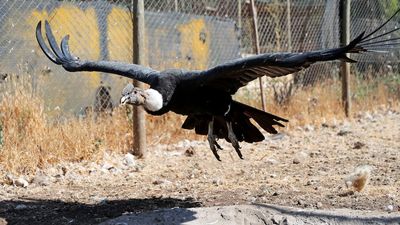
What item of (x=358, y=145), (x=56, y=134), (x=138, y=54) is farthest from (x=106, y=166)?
(x=358, y=145)

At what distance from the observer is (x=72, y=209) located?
15.3ft

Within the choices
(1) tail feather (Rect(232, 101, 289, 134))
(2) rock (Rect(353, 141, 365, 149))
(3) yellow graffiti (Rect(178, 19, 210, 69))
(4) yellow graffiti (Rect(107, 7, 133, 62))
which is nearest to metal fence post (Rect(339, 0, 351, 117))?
(3) yellow graffiti (Rect(178, 19, 210, 69))

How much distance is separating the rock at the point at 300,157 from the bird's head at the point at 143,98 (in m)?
2.33

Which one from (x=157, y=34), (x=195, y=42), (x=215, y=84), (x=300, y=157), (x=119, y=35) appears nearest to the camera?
(x=215, y=84)

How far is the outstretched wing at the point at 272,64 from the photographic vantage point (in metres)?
3.83

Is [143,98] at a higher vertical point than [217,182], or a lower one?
higher

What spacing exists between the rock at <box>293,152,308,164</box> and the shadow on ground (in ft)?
5.81

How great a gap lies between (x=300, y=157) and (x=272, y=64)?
2.77 meters

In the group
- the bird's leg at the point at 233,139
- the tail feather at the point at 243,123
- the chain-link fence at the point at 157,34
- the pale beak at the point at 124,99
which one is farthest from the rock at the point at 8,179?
the bird's leg at the point at 233,139

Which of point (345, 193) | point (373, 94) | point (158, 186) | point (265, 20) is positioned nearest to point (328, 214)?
point (345, 193)

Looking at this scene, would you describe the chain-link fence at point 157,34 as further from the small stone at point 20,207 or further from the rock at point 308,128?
the small stone at point 20,207

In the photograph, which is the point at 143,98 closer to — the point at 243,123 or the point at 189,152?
the point at 243,123

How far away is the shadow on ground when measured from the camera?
14.3 ft

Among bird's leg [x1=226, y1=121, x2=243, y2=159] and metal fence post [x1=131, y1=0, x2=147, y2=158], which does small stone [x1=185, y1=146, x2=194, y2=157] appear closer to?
metal fence post [x1=131, y1=0, x2=147, y2=158]
